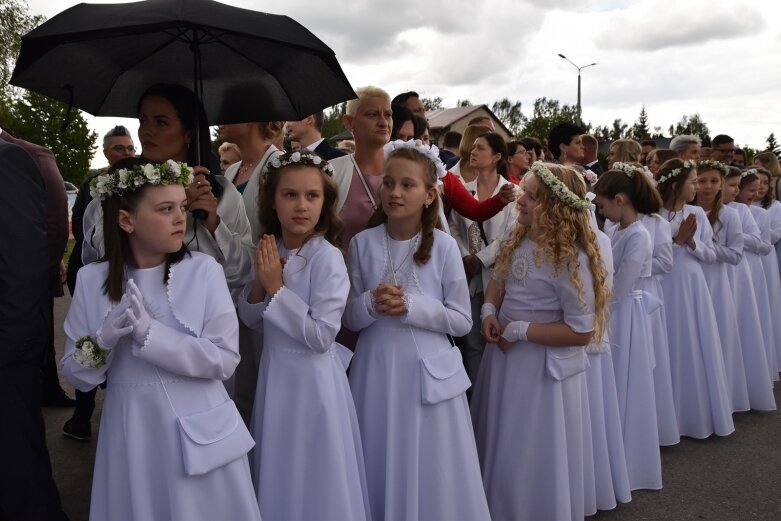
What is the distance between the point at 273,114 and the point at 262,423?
5.93 feet

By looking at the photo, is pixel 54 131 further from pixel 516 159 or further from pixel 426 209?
pixel 426 209

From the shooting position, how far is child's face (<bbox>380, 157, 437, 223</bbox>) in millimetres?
3348

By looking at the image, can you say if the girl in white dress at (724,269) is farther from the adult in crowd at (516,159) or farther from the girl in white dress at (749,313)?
the adult in crowd at (516,159)

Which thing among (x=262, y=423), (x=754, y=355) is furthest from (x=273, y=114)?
(x=754, y=355)

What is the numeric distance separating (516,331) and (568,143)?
3740 millimetres

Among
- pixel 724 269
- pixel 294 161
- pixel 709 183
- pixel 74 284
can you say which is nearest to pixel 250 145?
pixel 294 161

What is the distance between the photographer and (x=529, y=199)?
3.75 metres

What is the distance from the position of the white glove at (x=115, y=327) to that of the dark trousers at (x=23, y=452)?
755 mm

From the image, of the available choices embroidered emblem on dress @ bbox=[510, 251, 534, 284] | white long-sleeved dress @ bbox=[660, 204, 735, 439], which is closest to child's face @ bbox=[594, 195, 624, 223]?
white long-sleeved dress @ bbox=[660, 204, 735, 439]

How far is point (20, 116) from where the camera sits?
914 inches

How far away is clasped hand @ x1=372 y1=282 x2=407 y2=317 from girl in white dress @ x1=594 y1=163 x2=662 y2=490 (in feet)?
7.49

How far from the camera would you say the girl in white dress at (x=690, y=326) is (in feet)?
18.1

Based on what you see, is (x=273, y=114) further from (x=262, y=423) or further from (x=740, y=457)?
(x=740, y=457)

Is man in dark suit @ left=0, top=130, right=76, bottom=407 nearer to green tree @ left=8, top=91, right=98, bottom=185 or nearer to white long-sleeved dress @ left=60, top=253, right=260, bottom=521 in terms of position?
white long-sleeved dress @ left=60, top=253, right=260, bottom=521
